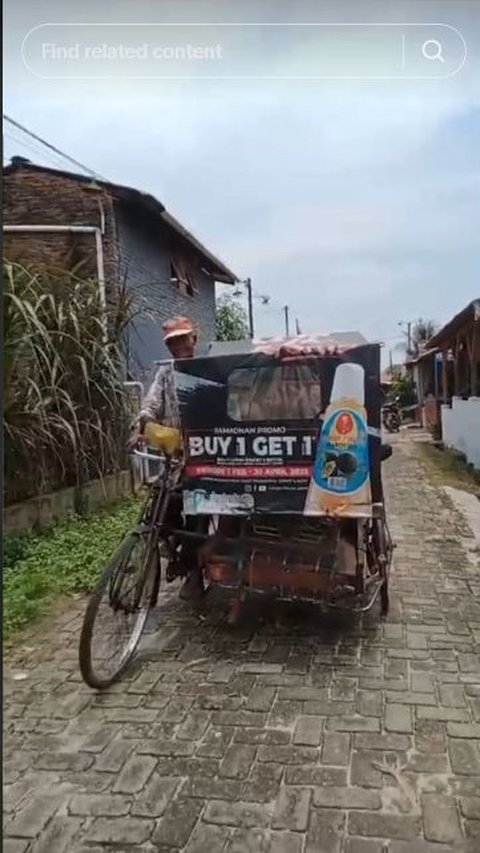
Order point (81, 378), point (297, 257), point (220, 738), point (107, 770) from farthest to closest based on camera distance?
1. point (81, 378)
2. point (220, 738)
3. point (107, 770)
4. point (297, 257)

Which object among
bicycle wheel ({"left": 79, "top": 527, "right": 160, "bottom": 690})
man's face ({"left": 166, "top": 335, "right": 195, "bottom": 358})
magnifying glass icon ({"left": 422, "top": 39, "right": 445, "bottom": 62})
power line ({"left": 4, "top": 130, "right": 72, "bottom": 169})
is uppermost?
magnifying glass icon ({"left": 422, "top": 39, "right": 445, "bottom": 62})

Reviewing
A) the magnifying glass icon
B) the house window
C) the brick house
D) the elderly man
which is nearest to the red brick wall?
the brick house

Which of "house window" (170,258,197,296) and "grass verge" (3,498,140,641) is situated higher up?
"house window" (170,258,197,296)

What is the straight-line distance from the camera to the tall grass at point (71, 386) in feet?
9.44

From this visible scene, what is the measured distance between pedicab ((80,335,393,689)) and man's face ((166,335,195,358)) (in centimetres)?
16

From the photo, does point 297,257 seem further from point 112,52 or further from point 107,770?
point 107,770

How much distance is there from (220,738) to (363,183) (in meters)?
Result: 1.40

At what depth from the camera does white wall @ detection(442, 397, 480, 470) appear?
6.84 m

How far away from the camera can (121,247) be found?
16.4 ft

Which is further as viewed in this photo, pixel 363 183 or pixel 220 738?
pixel 220 738

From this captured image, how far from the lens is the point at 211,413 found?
2.20 metres

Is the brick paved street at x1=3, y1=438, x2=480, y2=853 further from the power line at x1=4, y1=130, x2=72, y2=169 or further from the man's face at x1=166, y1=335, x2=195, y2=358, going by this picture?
the power line at x1=4, y1=130, x2=72, y2=169

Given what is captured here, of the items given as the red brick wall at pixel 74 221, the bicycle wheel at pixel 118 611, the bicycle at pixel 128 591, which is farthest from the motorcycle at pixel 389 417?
the red brick wall at pixel 74 221

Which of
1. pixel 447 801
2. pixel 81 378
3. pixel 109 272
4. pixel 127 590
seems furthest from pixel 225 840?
pixel 109 272
